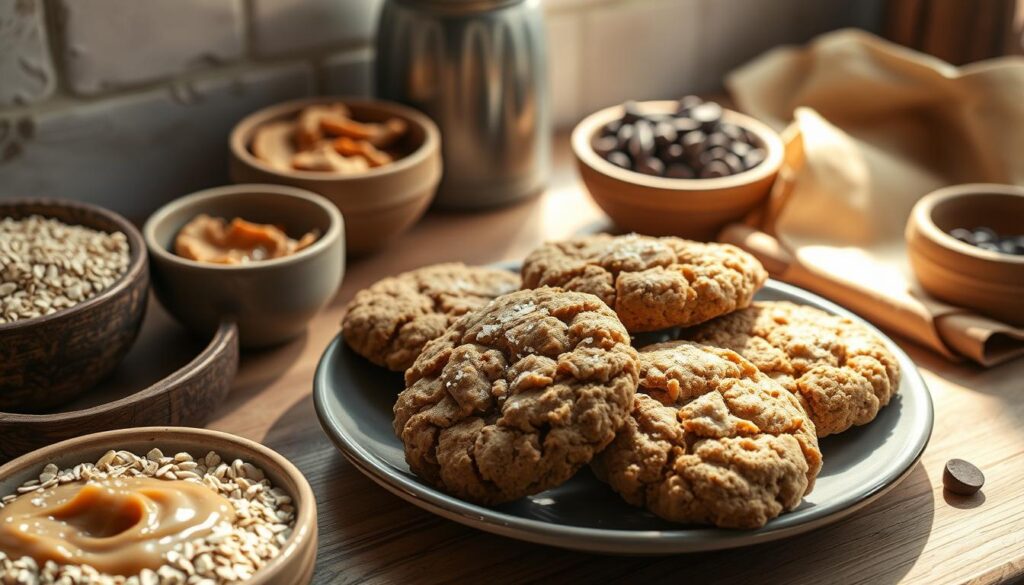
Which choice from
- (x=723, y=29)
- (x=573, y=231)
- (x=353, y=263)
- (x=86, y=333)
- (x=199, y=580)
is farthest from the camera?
(x=723, y=29)

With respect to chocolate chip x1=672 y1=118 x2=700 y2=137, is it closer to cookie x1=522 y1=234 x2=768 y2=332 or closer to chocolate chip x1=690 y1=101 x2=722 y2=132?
chocolate chip x1=690 y1=101 x2=722 y2=132

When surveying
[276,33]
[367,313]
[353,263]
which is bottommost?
[353,263]

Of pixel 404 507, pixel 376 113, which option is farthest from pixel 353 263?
pixel 404 507

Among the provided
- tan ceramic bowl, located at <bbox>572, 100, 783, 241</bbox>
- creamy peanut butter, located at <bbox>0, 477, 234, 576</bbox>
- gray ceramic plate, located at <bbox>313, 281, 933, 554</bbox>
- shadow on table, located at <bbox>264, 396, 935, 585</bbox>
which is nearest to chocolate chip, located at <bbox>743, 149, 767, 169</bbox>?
tan ceramic bowl, located at <bbox>572, 100, 783, 241</bbox>

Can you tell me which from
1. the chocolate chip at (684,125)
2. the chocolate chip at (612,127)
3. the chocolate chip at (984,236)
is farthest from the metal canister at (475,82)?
the chocolate chip at (984,236)

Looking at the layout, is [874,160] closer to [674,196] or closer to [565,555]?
[674,196]

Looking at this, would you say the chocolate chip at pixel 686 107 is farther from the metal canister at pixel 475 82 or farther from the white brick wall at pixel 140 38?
the white brick wall at pixel 140 38

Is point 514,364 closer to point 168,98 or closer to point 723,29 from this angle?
point 168,98

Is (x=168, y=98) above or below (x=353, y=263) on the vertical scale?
above
